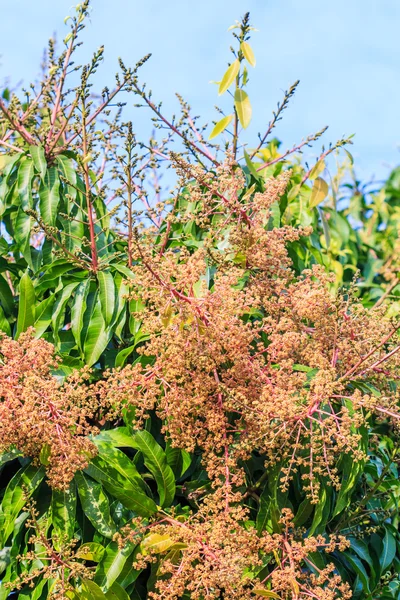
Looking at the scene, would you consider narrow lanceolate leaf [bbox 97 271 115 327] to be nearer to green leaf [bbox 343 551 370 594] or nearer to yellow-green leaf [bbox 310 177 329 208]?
yellow-green leaf [bbox 310 177 329 208]

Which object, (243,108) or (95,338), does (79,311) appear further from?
(243,108)

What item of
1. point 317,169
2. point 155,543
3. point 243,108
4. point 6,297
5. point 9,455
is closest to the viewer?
point 155,543

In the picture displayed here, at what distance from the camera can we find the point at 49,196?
2518mm

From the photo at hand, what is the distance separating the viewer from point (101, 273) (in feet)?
7.73

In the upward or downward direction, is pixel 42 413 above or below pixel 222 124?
below

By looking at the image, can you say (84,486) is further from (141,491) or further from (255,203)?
(255,203)

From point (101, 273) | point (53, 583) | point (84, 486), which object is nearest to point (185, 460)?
point (84, 486)

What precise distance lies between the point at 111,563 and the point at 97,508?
151 mm

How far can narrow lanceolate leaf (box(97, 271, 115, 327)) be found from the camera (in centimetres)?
229

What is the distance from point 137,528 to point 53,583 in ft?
0.87

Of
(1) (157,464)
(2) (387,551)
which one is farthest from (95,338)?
(2) (387,551)

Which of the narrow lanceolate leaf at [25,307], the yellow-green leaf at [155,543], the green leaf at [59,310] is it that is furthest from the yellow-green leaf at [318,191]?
the yellow-green leaf at [155,543]

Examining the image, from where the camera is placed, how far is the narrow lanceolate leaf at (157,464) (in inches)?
83.1

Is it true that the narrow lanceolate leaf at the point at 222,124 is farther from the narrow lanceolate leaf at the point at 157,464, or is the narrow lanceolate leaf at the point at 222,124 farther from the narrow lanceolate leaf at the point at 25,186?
the narrow lanceolate leaf at the point at 157,464
